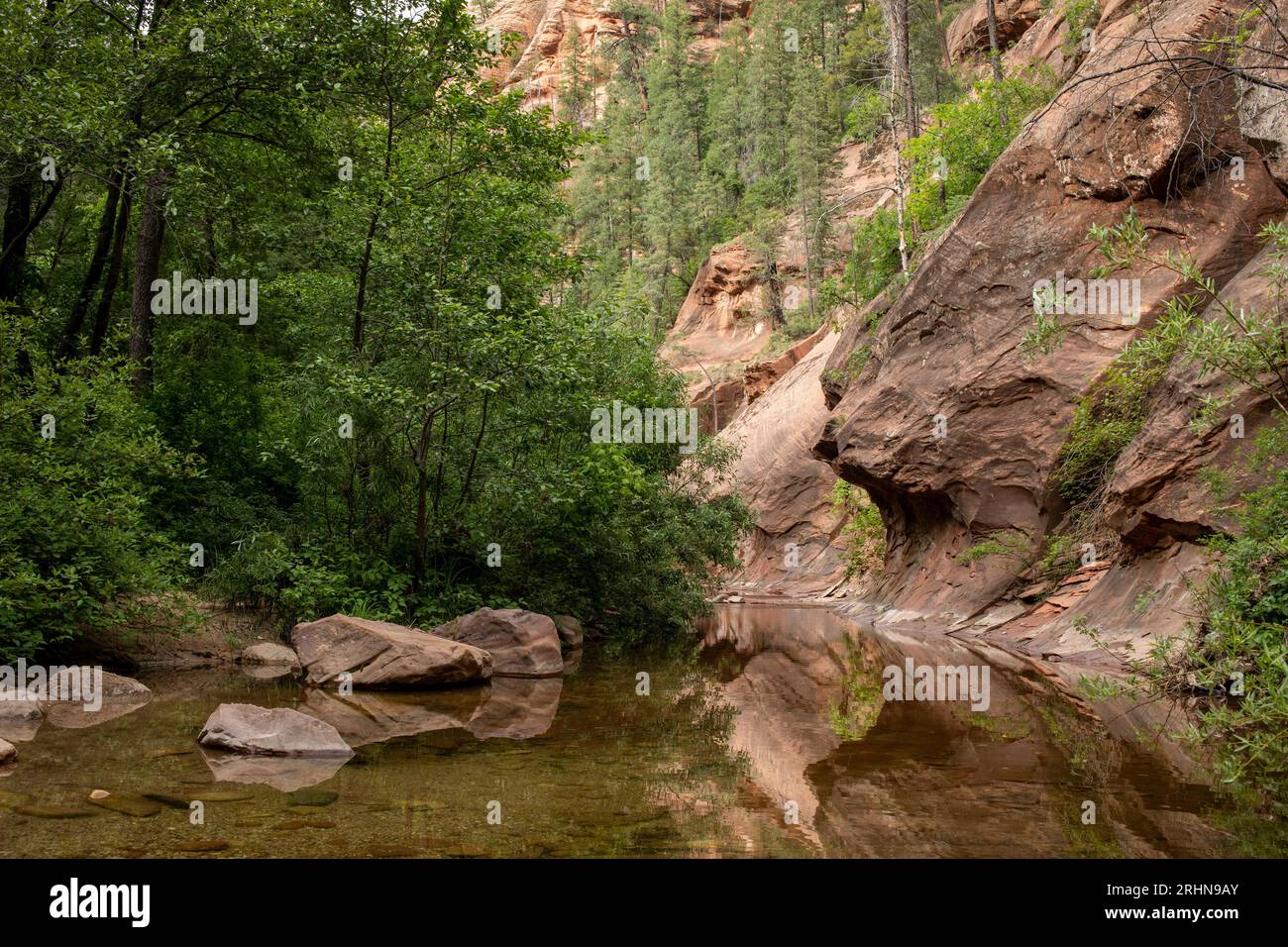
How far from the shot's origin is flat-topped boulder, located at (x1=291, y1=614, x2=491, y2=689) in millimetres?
12406

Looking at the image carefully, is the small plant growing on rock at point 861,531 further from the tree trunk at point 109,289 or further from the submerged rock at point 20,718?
the submerged rock at point 20,718

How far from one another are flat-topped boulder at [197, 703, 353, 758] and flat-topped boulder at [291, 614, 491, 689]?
160 inches

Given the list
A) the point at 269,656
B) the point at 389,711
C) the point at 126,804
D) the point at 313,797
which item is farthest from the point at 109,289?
the point at 313,797

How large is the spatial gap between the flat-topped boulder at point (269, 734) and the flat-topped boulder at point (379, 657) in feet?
13.4

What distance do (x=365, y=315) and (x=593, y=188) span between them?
56413 millimetres

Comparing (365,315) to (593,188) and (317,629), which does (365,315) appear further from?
(593,188)

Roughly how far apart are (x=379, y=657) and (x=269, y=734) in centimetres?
461

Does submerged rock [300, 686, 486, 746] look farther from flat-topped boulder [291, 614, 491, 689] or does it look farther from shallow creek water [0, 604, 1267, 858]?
flat-topped boulder [291, 614, 491, 689]

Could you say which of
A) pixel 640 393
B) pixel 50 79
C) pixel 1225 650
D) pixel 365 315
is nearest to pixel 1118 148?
pixel 640 393

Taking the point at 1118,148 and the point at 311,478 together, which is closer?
the point at 311,478

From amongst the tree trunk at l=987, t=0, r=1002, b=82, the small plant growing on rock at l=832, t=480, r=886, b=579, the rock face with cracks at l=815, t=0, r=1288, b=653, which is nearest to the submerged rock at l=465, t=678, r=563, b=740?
the rock face with cracks at l=815, t=0, r=1288, b=653

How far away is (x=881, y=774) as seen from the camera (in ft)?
23.7

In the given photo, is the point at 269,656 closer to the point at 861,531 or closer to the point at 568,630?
the point at 568,630

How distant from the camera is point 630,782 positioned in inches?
274
